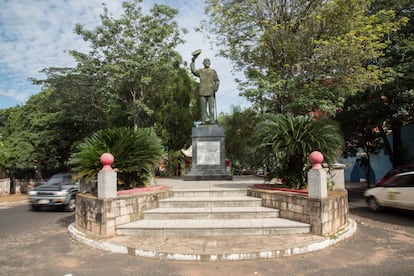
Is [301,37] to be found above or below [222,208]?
above

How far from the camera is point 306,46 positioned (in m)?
10.8

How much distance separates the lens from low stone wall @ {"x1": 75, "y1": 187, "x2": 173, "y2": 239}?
5984 mm

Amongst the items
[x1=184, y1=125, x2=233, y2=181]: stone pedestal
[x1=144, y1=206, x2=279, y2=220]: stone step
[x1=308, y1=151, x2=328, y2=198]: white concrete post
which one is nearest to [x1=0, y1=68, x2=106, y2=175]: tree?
[x1=184, y1=125, x2=233, y2=181]: stone pedestal

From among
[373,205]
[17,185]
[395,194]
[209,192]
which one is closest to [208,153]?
[209,192]

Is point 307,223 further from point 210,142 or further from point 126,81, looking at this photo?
point 126,81

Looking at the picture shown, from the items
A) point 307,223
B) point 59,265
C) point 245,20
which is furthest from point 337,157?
point 245,20

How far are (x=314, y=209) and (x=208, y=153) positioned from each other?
19.9 feet

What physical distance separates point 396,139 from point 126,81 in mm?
14934

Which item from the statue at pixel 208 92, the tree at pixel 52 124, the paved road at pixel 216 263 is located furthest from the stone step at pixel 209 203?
the tree at pixel 52 124

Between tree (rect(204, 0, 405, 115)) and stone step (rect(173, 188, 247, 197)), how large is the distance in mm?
4060

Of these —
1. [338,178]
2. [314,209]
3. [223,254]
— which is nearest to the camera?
[223,254]

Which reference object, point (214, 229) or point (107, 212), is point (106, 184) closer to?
point (107, 212)

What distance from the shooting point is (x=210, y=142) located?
11555 mm

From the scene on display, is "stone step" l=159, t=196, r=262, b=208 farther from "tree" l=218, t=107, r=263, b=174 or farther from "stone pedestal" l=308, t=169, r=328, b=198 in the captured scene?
"tree" l=218, t=107, r=263, b=174
